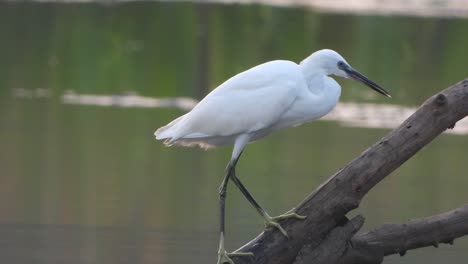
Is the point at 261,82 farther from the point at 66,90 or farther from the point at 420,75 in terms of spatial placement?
the point at 420,75

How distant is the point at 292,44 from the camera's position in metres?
18.1

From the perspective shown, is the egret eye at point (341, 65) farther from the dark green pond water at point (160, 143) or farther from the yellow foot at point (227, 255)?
the dark green pond water at point (160, 143)

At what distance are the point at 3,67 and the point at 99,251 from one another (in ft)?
26.4

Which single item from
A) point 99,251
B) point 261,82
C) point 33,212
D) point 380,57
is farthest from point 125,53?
point 261,82

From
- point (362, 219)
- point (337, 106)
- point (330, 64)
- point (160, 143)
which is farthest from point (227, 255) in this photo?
point (337, 106)

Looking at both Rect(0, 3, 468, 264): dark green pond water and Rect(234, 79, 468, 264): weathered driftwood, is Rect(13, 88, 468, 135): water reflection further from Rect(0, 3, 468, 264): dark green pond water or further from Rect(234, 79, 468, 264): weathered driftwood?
Rect(234, 79, 468, 264): weathered driftwood

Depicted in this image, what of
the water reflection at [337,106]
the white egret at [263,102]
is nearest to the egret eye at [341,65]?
the white egret at [263,102]

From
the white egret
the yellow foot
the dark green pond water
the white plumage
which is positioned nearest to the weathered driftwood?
the yellow foot

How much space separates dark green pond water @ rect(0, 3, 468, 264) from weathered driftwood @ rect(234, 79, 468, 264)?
61.7 inches

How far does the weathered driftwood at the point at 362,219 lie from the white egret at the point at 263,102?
0.61 ft

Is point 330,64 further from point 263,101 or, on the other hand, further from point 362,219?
point 362,219

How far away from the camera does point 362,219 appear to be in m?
6.67

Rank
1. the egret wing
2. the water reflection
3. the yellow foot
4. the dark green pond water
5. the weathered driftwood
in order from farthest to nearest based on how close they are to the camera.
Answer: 1. the water reflection
2. the dark green pond water
3. the egret wing
4. the yellow foot
5. the weathered driftwood

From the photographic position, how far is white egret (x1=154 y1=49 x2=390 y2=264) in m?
6.87
